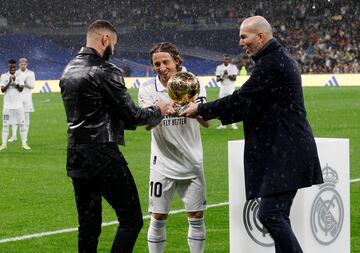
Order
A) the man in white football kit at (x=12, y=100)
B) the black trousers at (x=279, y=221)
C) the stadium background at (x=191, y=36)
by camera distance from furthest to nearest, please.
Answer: the stadium background at (x=191, y=36), the man in white football kit at (x=12, y=100), the black trousers at (x=279, y=221)

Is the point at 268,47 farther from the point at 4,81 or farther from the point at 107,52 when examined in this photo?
the point at 4,81

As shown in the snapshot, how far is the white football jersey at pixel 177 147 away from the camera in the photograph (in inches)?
283

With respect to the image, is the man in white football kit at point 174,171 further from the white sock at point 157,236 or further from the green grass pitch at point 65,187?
the green grass pitch at point 65,187

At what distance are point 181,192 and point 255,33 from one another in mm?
1611

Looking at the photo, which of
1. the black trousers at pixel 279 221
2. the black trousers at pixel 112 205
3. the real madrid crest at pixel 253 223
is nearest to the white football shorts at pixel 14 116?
the real madrid crest at pixel 253 223

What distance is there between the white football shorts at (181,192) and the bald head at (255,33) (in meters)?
1.35

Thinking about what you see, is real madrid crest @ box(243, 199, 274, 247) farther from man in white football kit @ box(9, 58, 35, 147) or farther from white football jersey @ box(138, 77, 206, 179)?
man in white football kit @ box(9, 58, 35, 147)

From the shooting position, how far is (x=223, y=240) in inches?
351

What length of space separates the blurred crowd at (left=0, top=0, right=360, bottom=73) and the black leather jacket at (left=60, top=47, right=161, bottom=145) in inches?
1909

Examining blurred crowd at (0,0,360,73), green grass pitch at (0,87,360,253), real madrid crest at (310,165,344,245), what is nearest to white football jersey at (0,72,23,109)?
green grass pitch at (0,87,360,253)

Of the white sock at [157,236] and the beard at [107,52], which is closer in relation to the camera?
the beard at [107,52]

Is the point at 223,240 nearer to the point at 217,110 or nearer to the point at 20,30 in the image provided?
the point at 217,110

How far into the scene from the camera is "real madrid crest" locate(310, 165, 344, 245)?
7.04 metres

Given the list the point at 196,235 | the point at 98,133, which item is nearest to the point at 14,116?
the point at 196,235
